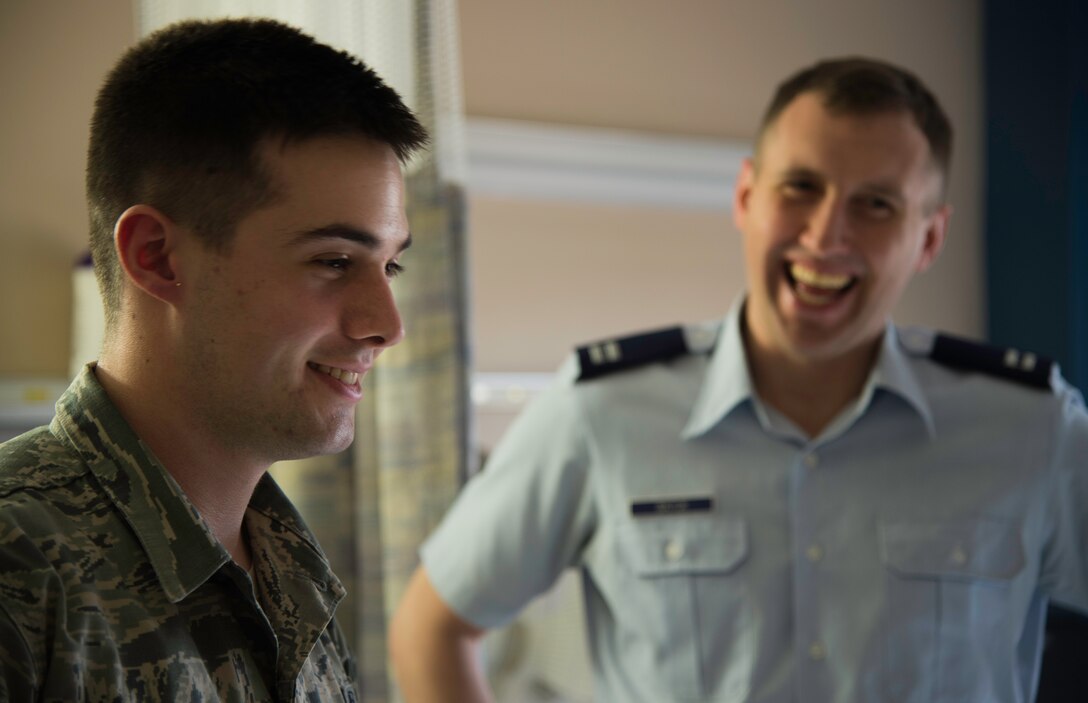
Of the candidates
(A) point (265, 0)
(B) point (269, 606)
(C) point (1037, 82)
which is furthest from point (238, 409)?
(C) point (1037, 82)

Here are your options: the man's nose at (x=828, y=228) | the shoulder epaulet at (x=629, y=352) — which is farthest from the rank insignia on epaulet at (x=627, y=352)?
the man's nose at (x=828, y=228)

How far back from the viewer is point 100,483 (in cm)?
82

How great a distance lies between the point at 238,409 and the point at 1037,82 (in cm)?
296

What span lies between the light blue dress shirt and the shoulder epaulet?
40 millimetres

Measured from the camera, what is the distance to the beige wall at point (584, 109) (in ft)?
7.65

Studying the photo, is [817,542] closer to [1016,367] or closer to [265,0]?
[1016,367]

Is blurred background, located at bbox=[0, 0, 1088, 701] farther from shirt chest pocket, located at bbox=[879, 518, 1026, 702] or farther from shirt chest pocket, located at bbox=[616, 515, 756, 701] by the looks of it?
shirt chest pocket, located at bbox=[879, 518, 1026, 702]

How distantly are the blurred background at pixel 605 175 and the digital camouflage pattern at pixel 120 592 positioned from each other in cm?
137

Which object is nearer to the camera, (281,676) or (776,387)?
(281,676)

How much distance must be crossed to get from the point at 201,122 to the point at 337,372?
0.68ft

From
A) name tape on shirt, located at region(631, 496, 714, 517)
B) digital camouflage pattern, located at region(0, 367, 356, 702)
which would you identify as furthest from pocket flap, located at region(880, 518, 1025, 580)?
digital camouflage pattern, located at region(0, 367, 356, 702)

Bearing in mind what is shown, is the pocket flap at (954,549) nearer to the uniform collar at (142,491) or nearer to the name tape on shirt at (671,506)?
the name tape on shirt at (671,506)

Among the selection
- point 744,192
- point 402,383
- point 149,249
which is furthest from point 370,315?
point 402,383

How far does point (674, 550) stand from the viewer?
1.81 meters
